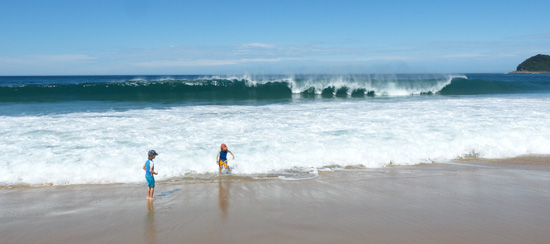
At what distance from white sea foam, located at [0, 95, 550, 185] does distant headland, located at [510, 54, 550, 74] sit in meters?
131

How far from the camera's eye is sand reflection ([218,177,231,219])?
5402 millimetres

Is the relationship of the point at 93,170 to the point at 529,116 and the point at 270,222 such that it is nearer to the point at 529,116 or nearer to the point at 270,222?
the point at 270,222

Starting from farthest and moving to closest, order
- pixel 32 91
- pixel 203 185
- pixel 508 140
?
pixel 32 91 < pixel 508 140 < pixel 203 185

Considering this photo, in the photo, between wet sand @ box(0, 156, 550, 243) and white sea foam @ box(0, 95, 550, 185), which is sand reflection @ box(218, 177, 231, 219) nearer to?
wet sand @ box(0, 156, 550, 243)

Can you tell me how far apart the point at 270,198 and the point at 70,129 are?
23.5 ft

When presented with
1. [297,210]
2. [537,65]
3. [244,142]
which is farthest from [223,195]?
[537,65]

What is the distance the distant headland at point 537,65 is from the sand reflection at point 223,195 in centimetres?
13986

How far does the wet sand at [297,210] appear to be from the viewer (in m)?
4.55

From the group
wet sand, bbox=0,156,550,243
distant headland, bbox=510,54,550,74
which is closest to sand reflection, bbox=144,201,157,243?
wet sand, bbox=0,156,550,243

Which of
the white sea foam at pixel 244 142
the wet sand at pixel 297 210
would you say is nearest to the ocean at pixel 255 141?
the white sea foam at pixel 244 142

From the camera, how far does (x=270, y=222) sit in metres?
4.93

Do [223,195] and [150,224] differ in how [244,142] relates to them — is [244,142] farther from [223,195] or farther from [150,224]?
[150,224]

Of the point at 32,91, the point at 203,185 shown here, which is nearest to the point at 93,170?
the point at 203,185

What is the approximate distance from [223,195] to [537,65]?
143799 millimetres
